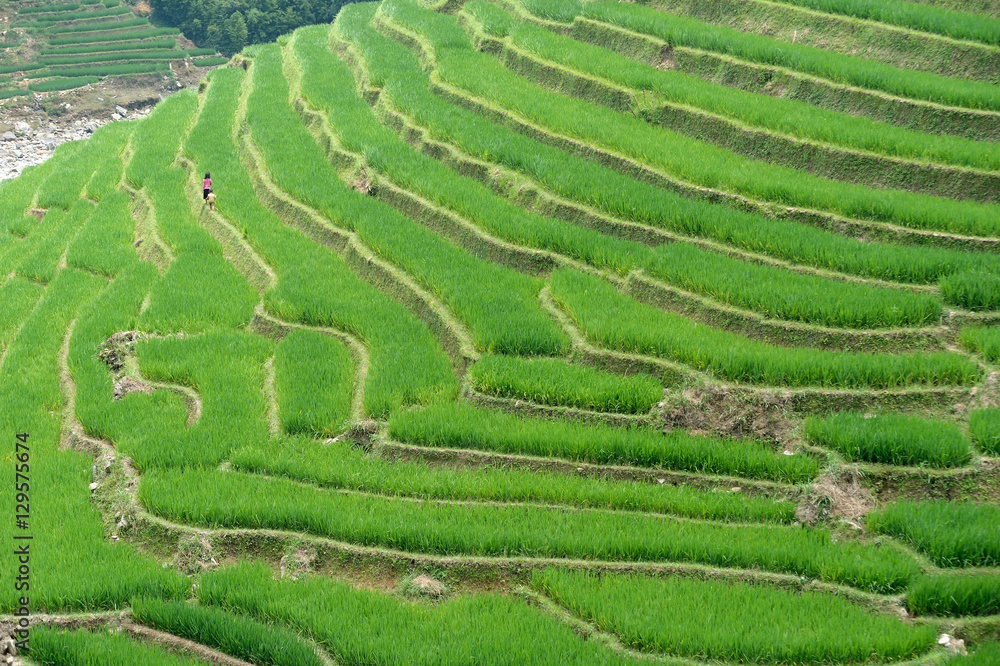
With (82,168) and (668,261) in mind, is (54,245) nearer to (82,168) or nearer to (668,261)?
(82,168)

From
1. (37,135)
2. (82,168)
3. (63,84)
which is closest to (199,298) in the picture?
(82,168)

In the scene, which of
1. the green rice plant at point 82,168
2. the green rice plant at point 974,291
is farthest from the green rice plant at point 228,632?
the green rice plant at point 82,168

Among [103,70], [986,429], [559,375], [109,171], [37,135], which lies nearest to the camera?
[986,429]

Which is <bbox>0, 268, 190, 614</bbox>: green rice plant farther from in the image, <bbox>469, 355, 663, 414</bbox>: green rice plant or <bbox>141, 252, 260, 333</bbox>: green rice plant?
<bbox>469, 355, 663, 414</bbox>: green rice plant

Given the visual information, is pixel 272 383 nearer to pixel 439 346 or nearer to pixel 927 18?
pixel 439 346

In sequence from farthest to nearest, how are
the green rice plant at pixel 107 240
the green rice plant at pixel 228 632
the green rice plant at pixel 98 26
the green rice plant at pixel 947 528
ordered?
1. the green rice plant at pixel 98 26
2. the green rice plant at pixel 107 240
3. the green rice plant at pixel 947 528
4. the green rice plant at pixel 228 632

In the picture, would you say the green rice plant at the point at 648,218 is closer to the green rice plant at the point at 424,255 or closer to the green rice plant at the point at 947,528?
the green rice plant at the point at 424,255
